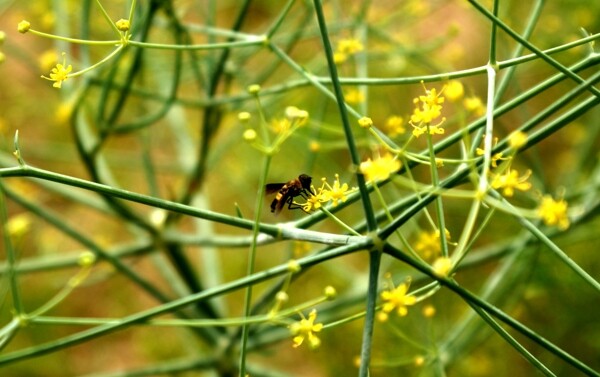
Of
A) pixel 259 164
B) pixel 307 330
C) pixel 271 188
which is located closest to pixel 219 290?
pixel 307 330

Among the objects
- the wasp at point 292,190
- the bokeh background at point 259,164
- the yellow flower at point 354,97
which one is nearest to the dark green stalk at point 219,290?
the wasp at point 292,190

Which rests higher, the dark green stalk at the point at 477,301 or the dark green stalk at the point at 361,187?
the dark green stalk at the point at 361,187

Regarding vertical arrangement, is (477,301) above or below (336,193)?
below

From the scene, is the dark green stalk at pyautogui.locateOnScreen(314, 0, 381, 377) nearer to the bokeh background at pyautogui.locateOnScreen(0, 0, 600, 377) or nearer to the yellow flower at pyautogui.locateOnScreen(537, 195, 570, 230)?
the yellow flower at pyautogui.locateOnScreen(537, 195, 570, 230)

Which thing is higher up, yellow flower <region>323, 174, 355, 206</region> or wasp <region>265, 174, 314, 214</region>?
wasp <region>265, 174, 314, 214</region>

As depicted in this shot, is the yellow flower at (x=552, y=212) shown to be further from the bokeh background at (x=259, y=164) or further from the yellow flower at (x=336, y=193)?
the bokeh background at (x=259, y=164)

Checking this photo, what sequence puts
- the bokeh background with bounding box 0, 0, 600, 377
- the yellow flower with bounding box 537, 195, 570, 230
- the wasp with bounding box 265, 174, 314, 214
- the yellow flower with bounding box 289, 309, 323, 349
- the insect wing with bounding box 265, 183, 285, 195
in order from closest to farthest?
the yellow flower with bounding box 537, 195, 570, 230 → the yellow flower with bounding box 289, 309, 323, 349 → the wasp with bounding box 265, 174, 314, 214 → the insect wing with bounding box 265, 183, 285, 195 → the bokeh background with bounding box 0, 0, 600, 377

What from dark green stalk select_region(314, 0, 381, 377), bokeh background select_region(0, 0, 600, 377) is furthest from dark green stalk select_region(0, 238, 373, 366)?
bokeh background select_region(0, 0, 600, 377)

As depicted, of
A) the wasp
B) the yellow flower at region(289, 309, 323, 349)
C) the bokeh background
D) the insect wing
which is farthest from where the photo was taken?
the bokeh background

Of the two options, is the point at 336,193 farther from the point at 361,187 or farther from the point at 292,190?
the point at 292,190

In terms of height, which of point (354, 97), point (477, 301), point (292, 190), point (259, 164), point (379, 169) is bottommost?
point (477, 301)

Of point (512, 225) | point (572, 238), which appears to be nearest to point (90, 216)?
point (512, 225)
